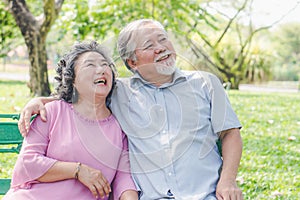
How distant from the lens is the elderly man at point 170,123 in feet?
8.36

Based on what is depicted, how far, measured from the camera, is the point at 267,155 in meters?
5.53

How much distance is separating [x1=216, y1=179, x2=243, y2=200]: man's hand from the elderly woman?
1.24ft

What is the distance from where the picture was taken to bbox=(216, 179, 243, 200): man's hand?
2469 mm

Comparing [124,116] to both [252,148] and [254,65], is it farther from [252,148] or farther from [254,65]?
[254,65]

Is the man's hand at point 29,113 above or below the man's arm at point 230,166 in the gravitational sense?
above

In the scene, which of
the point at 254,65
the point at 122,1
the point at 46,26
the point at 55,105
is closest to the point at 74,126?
the point at 55,105

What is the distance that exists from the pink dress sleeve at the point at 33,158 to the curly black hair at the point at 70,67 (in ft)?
0.52

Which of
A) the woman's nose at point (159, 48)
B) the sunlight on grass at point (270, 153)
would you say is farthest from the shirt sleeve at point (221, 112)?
the sunlight on grass at point (270, 153)

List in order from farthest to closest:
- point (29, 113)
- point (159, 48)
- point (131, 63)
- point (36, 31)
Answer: point (36, 31), point (131, 63), point (159, 48), point (29, 113)

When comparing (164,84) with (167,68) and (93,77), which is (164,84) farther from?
(93,77)

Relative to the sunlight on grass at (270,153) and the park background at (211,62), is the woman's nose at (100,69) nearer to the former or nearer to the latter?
the park background at (211,62)

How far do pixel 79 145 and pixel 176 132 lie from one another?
17.8 inches

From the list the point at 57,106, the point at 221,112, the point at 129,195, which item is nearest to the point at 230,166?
the point at 221,112

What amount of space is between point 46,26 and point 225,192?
7.91 m
